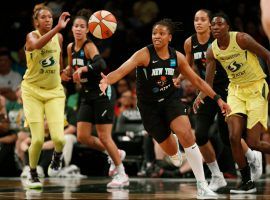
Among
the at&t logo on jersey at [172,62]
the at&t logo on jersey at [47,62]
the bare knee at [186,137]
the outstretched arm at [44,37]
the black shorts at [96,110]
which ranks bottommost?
the bare knee at [186,137]

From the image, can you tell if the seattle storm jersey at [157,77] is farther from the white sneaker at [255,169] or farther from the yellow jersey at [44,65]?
the white sneaker at [255,169]

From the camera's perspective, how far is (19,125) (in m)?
13.1

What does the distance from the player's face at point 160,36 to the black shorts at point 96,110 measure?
199 cm

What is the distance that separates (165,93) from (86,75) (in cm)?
198

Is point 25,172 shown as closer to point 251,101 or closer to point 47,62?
point 47,62

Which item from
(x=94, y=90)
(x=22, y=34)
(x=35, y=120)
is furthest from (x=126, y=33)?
(x=35, y=120)

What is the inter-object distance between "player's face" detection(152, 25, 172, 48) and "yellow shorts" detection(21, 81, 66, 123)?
70.6 inches

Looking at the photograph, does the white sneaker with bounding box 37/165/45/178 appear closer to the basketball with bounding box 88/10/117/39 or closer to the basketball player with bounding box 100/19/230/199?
the basketball with bounding box 88/10/117/39

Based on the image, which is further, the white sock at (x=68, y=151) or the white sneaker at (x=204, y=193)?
the white sock at (x=68, y=151)

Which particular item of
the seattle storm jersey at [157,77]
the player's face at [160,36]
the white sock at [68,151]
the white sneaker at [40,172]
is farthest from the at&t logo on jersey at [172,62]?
the white sneaker at [40,172]

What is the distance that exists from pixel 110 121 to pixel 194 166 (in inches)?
88.2

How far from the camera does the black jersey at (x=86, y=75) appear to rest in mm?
10102

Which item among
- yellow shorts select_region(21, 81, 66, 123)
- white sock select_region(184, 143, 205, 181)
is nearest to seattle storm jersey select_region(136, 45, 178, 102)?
white sock select_region(184, 143, 205, 181)

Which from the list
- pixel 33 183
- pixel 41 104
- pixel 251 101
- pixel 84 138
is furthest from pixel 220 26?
pixel 33 183
